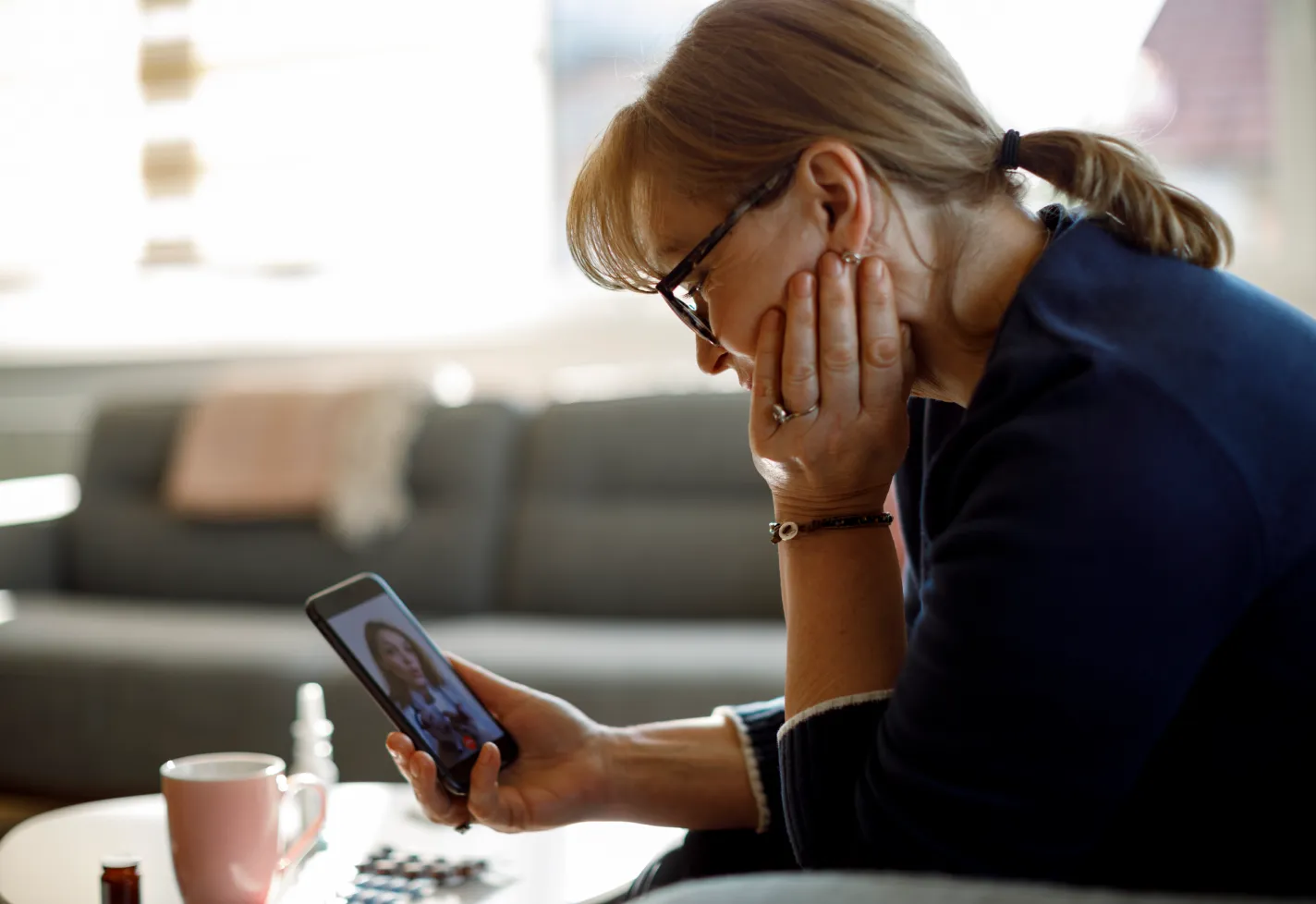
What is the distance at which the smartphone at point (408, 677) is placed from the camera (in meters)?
1.00

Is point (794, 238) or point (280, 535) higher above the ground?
point (794, 238)

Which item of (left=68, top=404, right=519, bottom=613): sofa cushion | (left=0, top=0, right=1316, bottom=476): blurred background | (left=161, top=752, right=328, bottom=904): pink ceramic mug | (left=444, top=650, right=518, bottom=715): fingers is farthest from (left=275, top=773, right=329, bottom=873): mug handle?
(left=0, top=0, right=1316, bottom=476): blurred background

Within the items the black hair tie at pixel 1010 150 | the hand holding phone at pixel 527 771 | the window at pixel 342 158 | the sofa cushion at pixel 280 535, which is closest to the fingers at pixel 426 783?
the hand holding phone at pixel 527 771

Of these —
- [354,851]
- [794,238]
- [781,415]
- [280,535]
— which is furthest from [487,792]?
[280,535]

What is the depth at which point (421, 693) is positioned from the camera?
40.4 inches

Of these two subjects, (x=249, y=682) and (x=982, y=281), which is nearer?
(x=982, y=281)

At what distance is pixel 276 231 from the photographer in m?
3.59

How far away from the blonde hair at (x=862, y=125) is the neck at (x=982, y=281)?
0.02 m

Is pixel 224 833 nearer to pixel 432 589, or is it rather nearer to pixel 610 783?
pixel 610 783

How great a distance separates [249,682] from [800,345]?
4.93 feet

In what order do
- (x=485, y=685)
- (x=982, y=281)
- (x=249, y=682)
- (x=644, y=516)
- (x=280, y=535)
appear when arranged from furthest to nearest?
(x=280, y=535) < (x=644, y=516) < (x=249, y=682) < (x=485, y=685) < (x=982, y=281)

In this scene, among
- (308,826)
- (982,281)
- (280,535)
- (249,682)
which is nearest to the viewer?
(982,281)

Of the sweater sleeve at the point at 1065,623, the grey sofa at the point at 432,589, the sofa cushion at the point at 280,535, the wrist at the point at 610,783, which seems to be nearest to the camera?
the sweater sleeve at the point at 1065,623

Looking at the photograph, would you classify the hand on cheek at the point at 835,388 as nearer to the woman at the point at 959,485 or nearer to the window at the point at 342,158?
the woman at the point at 959,485
